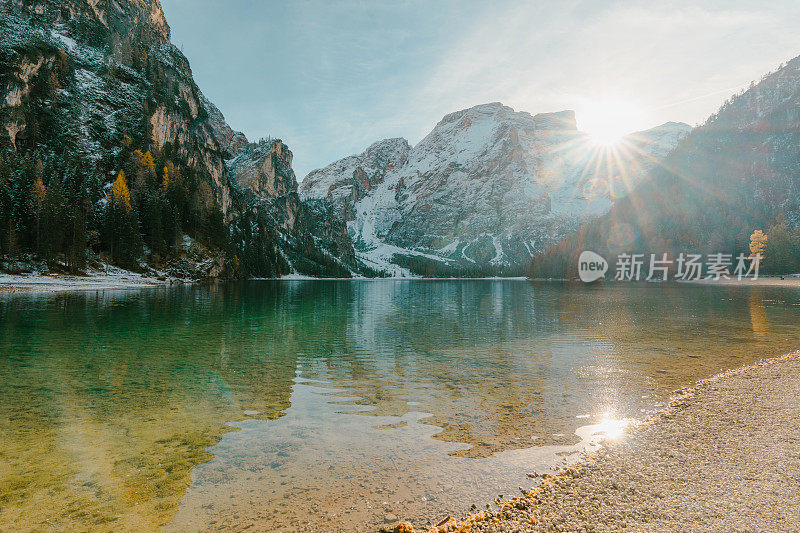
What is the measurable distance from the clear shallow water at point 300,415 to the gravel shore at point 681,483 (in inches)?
33.8

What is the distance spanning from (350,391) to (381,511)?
775cm

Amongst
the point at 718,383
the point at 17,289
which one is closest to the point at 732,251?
the point at 718,383

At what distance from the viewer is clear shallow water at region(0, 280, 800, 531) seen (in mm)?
6676

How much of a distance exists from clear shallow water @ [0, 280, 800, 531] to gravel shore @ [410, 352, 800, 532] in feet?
2.82

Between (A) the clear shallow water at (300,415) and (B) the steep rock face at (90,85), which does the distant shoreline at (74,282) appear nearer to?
(B) the steep rock face at (90,85)

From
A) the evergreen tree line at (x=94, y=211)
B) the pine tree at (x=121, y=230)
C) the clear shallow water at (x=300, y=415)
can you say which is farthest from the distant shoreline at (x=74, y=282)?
the clear shallow water at (x=300, y=415)

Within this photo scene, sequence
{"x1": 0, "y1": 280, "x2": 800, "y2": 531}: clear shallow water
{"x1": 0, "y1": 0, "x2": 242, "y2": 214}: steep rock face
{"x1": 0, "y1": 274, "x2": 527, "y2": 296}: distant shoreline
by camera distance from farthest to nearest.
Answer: {"x1": 0, "y1": 0, "x2": 242, "y2": 214}: steep rock face
{"x1": 0, "y1": 274, "x2": 527, "y2": 296}: distant shoreline
{"x1": 0, "y1": 280, "x2": 800, "y2": 531}: clear shallow water

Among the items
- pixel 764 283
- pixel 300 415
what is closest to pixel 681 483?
pixel 300 415

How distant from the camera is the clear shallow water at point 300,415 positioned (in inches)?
263

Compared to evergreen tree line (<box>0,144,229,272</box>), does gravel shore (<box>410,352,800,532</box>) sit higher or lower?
lower

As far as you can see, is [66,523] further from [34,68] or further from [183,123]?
[183,123]

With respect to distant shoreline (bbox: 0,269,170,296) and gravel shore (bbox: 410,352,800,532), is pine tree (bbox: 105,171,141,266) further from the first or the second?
gravel shore (bbox: 410,352,800,532)

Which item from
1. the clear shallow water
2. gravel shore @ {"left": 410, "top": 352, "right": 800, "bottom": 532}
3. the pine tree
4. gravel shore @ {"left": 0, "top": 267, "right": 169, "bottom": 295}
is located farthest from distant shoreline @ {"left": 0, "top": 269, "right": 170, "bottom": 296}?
gravel shore @ {"left": 410, "top": 352, "right": 800, "bottom": 532}

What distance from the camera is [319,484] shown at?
727 centimetres
